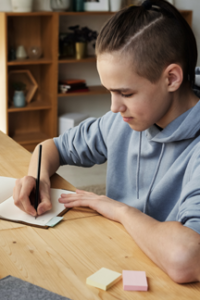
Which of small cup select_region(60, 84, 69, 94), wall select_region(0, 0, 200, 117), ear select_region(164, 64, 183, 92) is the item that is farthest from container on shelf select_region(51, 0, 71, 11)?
ear select_region(164, 64, 183, 92)

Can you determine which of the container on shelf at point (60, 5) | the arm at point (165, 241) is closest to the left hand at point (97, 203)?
the arm at point (165, 241)

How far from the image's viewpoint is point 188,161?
1.09 m

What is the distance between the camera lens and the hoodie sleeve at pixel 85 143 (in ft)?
4.71

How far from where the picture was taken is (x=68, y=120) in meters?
3.86

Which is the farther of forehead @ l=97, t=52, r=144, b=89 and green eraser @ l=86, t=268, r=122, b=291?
forehead @ l=97, t=52, r=144, b=89

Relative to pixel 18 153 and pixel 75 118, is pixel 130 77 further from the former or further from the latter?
pixel 75 118

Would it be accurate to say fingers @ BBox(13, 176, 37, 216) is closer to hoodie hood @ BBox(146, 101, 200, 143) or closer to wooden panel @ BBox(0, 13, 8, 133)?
hoodie hood @ BBox(146, 101, 200, 143)

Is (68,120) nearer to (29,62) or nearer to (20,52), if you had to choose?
(29,62)

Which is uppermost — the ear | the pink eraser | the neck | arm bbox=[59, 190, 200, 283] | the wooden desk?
the ear

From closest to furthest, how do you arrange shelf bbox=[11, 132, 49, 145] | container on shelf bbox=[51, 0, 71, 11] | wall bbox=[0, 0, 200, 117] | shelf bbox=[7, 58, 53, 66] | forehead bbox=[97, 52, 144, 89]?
Result: forehead bbox=[97, 52, 144, 89]
shelf bbox=[7, 58, 53, 66]
container on shelf bbox=[51, 0, 71, 11]
shelf bbox=[11, 132, 49, 145]
wall bbox=[0, 0, 200, 117]

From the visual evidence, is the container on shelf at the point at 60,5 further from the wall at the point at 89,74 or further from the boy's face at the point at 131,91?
the boy's face at the point at 131,91

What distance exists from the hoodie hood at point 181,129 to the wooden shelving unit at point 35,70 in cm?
262

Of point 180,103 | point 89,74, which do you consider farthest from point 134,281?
point 89,74

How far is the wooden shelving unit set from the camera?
352 centimetres
